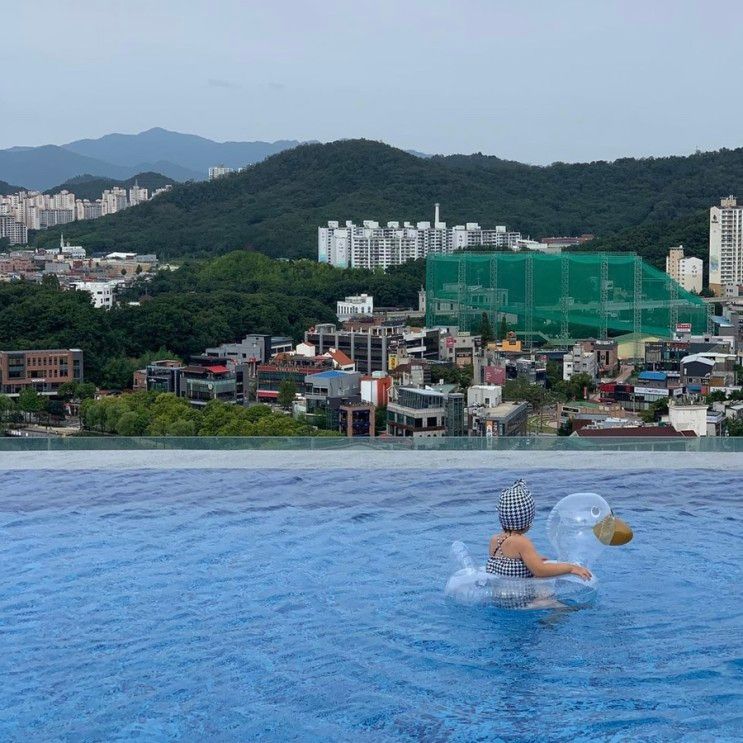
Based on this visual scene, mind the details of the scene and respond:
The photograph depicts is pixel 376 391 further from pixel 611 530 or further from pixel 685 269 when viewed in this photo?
pixel 685 269

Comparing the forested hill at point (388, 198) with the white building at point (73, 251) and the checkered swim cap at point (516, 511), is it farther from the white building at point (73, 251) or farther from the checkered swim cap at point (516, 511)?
the checkered swim cap at point (516, 511)

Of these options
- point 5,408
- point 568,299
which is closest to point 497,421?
point 5,408

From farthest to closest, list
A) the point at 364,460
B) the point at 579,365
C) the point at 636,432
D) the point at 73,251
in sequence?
1. the point at 73,251
2. the point at 579,365
3. the point at 636,432
4. the point at 364,460

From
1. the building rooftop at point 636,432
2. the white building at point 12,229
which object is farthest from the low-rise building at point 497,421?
the white building at point 12,229

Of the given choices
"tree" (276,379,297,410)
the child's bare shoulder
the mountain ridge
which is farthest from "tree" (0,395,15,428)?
the mountain ridge

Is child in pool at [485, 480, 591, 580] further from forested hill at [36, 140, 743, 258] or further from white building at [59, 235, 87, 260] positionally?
white building at [59, 235, 87, 260]
